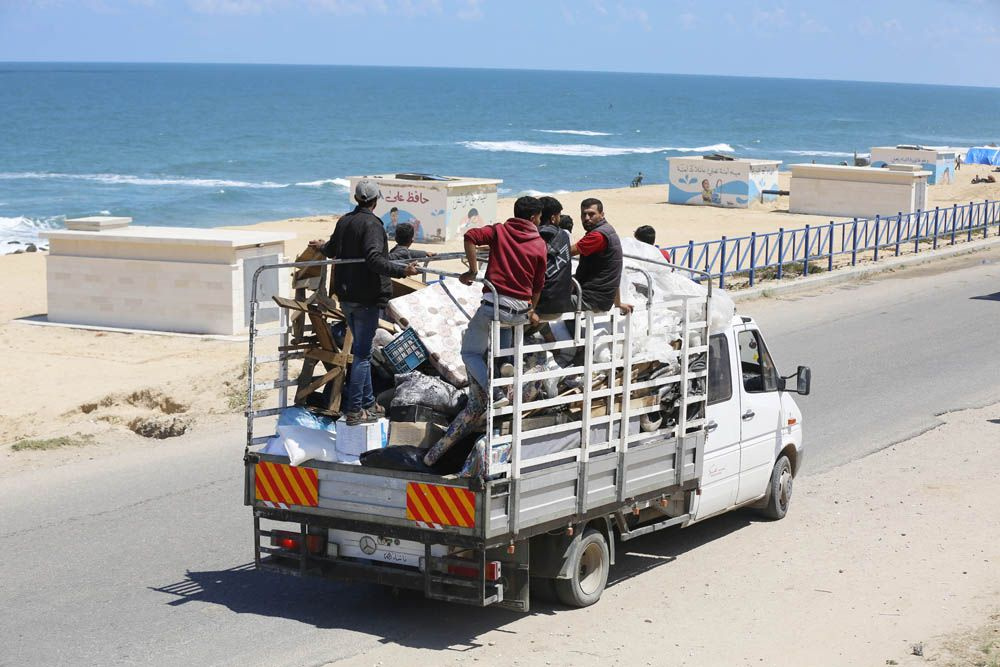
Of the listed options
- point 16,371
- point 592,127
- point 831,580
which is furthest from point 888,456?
point 592,127

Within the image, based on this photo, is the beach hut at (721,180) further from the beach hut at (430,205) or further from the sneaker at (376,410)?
the sneaker at (376,410)

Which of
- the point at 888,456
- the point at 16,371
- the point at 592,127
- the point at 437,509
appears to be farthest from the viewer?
the point at 592,127

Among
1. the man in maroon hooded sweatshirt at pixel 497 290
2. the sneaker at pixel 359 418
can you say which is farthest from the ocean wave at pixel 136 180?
the man in maroon hooded sweatshirt at pixel 497 290

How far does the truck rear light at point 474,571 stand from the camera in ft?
24.4

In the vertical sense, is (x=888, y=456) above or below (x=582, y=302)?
below

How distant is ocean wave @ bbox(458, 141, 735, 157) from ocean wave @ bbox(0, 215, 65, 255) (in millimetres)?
51678

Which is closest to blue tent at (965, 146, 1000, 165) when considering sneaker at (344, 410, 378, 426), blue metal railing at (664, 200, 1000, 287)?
blue metal railing at (664, 200, 1000, 287)

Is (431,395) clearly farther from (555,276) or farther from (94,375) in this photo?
(94,375)

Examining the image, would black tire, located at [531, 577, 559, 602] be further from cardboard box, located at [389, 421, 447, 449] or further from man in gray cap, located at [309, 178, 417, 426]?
man in gray cap, located at [309, 178, 417, 426]

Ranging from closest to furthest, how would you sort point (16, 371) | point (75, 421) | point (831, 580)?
point (831, 580), point (75, 421), point (16, 371)

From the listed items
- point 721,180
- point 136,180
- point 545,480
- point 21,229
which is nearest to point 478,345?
point 545,480

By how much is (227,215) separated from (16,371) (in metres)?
35.3

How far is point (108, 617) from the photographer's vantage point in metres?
7.98

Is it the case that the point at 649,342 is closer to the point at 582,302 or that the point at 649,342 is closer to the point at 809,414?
the point at 582,302
